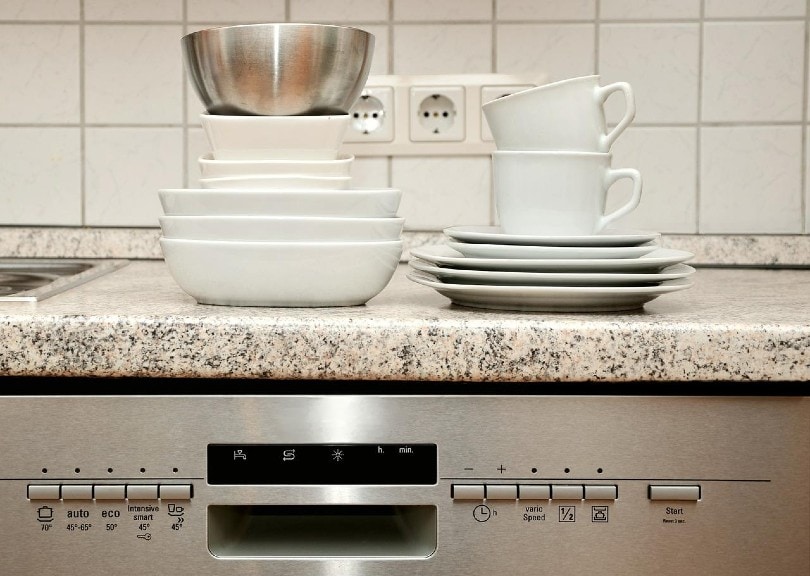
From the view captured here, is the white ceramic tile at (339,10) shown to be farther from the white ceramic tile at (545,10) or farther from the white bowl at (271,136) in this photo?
the white bowl at (271,136)

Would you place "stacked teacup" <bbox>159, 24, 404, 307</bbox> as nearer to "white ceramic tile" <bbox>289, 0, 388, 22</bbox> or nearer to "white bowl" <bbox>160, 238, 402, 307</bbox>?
"white bowl" <bbox>160, 238, 402, 307</bbox>

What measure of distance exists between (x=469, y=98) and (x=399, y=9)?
0.54ft

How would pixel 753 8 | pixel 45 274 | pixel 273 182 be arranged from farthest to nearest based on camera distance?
pixel 753 8, pixel 45 274, pixel 273 182

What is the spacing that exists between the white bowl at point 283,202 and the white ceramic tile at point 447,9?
581mm

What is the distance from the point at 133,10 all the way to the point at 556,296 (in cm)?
85

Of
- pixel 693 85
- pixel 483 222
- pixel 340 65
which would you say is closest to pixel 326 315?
pixel 340 65

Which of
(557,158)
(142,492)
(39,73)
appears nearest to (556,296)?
(557,158)

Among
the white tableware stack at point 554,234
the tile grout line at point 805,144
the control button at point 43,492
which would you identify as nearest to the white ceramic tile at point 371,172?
the white tableware stack at point 554,234

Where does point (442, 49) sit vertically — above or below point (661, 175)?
above

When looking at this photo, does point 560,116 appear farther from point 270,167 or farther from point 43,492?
point 43,492

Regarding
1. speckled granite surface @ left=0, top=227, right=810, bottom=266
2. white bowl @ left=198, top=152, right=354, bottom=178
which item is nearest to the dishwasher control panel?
white bowl @ left=198, top=152, right=354, bottom=178

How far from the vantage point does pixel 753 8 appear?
1.26 m

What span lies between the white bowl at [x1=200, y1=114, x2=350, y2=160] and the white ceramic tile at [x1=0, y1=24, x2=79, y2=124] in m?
0.59

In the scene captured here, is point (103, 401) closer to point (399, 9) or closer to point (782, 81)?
point (399, 9)
